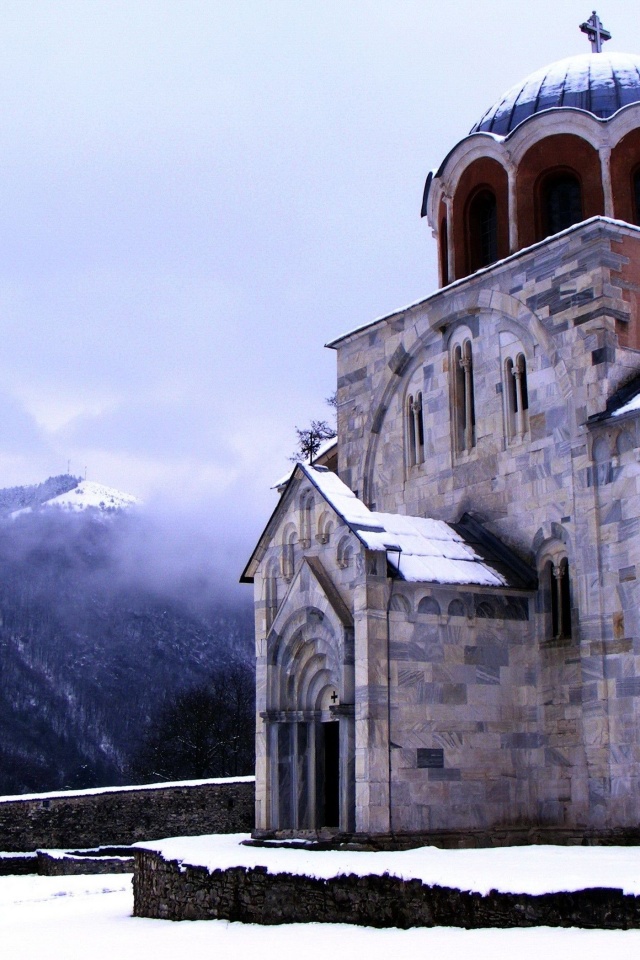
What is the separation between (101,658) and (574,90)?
4148 inches

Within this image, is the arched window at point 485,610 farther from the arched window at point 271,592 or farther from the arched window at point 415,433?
the arched window at point 415,433

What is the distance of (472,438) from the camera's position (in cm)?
1772

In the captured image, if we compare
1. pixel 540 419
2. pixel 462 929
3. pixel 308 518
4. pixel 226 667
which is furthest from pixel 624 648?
pixel 226 667

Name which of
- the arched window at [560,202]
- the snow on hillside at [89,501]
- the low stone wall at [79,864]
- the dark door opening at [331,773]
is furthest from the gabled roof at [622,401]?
the snow on hillside at [89,501]

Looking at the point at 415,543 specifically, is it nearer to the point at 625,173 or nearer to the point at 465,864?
the point at 465,864

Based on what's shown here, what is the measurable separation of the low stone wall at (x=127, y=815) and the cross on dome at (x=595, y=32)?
15.9 m

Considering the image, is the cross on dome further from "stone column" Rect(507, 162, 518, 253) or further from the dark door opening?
the dark door opening

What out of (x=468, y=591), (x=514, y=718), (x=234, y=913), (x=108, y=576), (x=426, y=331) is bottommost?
(x=234, y=913)

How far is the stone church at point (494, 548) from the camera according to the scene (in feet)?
49.0

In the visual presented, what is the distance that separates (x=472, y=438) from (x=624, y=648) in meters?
4.18

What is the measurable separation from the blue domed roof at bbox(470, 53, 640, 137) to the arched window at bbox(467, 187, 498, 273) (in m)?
1.05

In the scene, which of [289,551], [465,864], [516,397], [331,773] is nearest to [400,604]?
[289,551]

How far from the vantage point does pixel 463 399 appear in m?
18.1

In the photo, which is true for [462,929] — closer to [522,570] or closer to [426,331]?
[522,570]
